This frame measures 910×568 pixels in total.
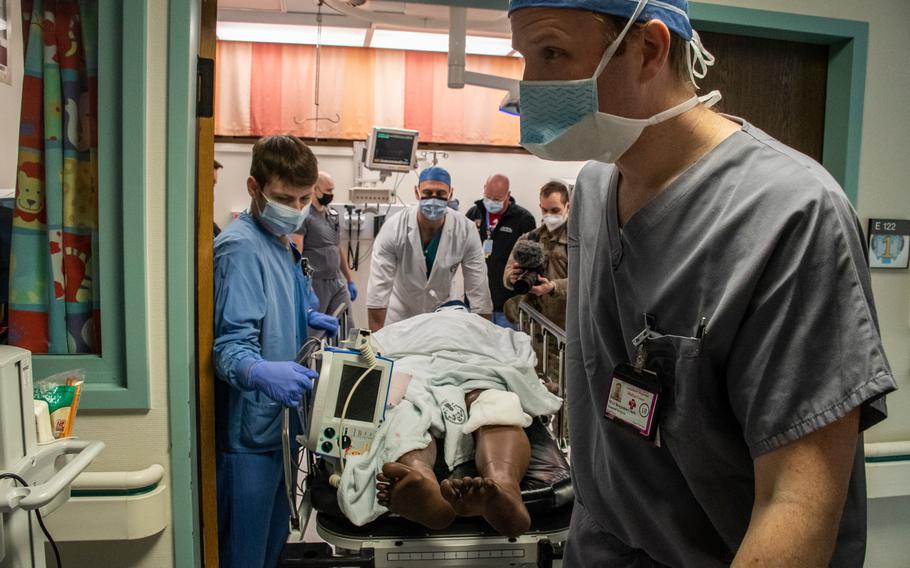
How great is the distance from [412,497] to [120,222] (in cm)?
105

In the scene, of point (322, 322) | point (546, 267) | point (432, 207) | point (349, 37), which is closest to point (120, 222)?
point (322, 322)

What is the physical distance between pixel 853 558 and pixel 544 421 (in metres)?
1.66

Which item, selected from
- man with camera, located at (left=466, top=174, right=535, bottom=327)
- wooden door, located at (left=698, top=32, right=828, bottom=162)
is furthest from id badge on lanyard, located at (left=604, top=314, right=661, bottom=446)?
man with camera, located at (left=466, top=174, right=535, bottom=327)

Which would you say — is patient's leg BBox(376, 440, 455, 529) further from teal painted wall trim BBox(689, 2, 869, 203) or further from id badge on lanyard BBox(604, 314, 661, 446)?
teal painted wall trim BBox(689, 2, 869, 203)

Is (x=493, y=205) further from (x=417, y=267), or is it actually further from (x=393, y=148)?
(x=417, y=267)

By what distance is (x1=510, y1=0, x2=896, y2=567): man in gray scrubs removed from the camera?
2.37ft

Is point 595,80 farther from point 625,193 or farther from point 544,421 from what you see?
point 544,421

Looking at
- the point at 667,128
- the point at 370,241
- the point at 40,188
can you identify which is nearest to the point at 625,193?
the point at 667,128

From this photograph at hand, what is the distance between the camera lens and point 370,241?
19.9 ft

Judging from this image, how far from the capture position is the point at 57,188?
67.4 inches

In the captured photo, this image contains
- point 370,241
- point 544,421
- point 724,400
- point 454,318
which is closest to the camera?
point 724,400

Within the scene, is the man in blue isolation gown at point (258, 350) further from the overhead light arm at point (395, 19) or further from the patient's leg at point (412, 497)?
the overhead light arm at point (395, 19)

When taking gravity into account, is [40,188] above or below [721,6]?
below

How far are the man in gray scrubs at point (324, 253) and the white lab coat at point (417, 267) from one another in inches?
32.3
